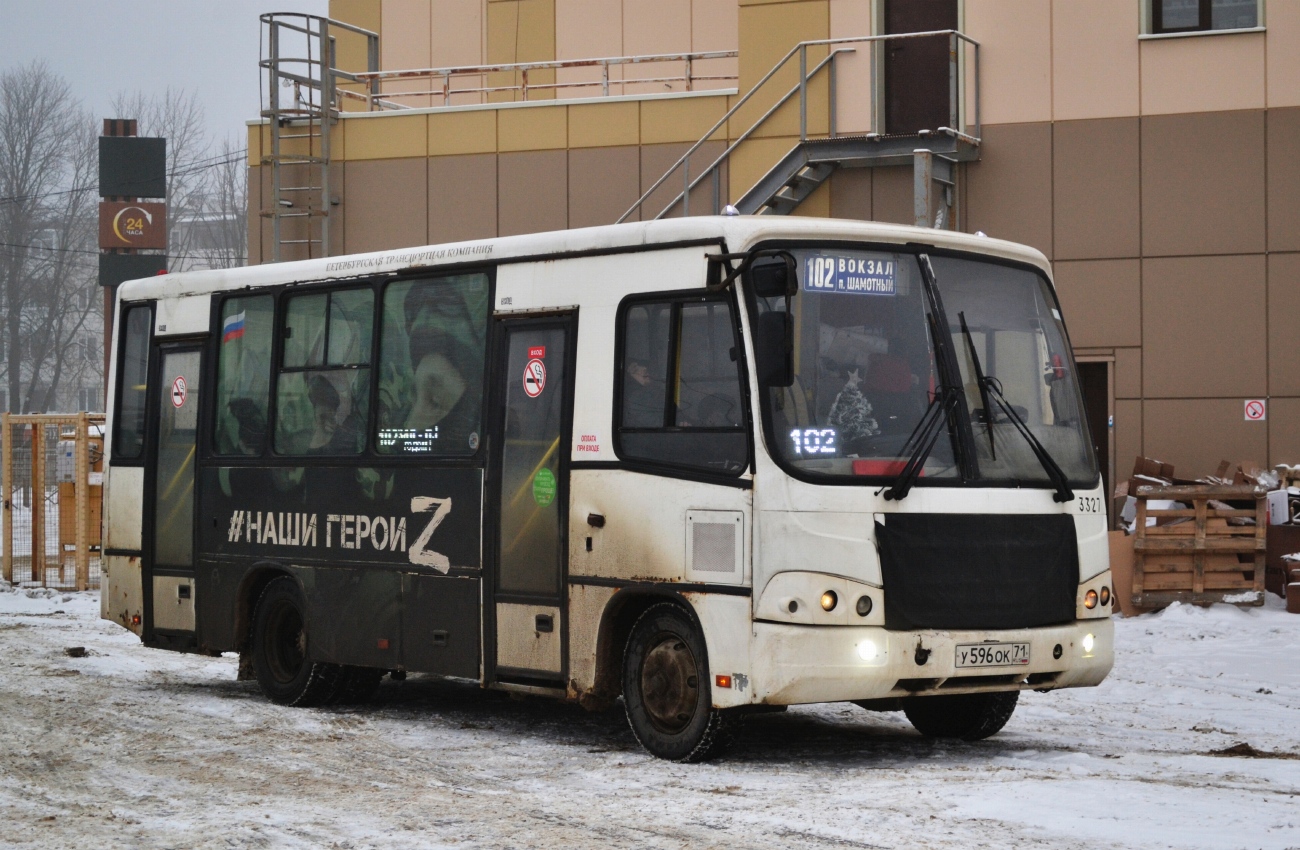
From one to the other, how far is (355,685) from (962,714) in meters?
4.37

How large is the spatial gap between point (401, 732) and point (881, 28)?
14.9 meters

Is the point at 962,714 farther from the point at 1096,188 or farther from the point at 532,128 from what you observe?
the point at 532,128

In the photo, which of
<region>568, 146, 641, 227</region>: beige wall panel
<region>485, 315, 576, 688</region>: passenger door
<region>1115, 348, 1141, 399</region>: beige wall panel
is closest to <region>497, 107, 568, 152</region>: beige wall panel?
<region>568, 146, 641, 227</region>: beige wall panel

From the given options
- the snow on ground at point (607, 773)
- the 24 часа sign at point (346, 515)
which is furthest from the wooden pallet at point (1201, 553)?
the 24 часа sign at point (346, 515)

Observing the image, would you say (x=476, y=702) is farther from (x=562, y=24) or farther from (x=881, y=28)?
(x=562, y=24)

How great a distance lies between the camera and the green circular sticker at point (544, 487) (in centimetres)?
→ 1110

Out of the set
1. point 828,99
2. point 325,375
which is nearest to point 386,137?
point 828,99

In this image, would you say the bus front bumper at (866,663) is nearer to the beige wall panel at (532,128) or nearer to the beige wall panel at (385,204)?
the beige wall panel at (532,128)

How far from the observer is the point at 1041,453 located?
34.7ft

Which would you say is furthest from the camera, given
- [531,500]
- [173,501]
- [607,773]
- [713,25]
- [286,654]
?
[713,25]

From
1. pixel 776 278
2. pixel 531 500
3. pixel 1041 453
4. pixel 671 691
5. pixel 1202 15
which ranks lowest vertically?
pixel 671 691

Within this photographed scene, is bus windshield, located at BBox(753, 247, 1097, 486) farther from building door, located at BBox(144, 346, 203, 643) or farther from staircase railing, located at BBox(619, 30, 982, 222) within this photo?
staircase railing, located at BBox(619, 30, 982, 222)

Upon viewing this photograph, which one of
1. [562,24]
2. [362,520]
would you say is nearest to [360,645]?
[362,520]

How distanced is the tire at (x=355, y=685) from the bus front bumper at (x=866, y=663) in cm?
440
